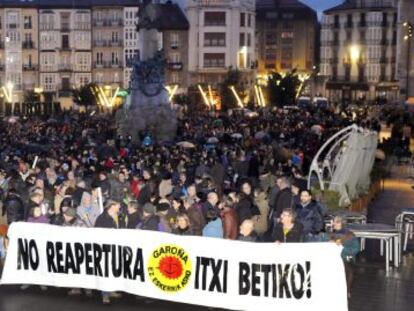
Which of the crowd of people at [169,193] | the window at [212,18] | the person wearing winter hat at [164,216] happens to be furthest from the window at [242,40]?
the person wearing winter hat at [164,216]

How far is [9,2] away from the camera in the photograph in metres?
99.4

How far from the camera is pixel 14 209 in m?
15.2

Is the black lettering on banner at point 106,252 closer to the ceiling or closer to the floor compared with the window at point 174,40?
closer to the floor

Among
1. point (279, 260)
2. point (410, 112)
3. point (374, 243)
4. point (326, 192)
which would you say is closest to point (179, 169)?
point (326, 192)

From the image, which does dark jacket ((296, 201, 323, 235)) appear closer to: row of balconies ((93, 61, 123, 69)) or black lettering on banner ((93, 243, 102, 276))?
black lettering on banner ((93, 243, 102, 276))

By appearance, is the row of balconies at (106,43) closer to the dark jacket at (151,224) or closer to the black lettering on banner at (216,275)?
the dark jacket at (151,224)

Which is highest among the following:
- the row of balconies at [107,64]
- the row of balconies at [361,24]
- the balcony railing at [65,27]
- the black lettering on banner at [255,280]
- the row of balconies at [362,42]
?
the row of balconies at [361,24]

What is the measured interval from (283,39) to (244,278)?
4463 inches

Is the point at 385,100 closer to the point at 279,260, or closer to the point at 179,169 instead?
the point at 179,169

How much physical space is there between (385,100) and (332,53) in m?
17.1

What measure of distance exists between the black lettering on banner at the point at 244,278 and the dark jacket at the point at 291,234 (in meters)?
0.70

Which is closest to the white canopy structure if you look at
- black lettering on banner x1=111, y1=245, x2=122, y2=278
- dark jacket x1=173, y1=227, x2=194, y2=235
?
dark jacket x1=173, y1=227, x2=194, y2=235

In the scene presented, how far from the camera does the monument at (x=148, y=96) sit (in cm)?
4653

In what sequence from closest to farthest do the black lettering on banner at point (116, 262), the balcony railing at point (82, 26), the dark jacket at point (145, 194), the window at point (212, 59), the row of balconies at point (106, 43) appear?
the black lettering on banner at point (116, 262) < the dark jacket at point (145, 194) < the window at point (212, 59) < the balcony railing at point (82, 26) < the row of balconies at point (106, 43)
